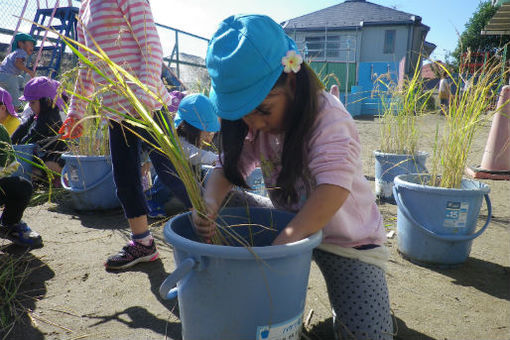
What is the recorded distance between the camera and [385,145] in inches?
122

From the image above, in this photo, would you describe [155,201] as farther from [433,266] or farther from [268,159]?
[433,266]

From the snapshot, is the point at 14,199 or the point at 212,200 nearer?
the point at 212,200

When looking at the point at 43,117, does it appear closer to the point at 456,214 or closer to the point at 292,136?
the point at 292,136

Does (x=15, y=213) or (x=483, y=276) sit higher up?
(x=15, y=213)

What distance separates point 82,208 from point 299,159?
2253mm

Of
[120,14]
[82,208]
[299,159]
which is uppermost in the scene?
[120,14]

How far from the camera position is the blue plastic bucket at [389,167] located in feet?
9.32

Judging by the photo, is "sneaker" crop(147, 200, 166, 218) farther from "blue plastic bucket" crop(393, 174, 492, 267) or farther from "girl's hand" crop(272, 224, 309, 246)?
"girl's hand" crop(272, 224, 309, 246)

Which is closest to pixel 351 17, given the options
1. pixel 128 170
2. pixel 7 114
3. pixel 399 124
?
pixel 399 124

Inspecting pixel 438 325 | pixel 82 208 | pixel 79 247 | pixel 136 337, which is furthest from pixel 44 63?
pixel 438 325

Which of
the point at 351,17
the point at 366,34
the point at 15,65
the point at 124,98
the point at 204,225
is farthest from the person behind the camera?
the point at 351,17

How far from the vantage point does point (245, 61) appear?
3.09 ft

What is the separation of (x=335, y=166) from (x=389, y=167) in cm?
215

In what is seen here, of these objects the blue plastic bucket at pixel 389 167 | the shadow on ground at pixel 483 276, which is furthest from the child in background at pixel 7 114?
the shadow on ground at pixel 483 276
